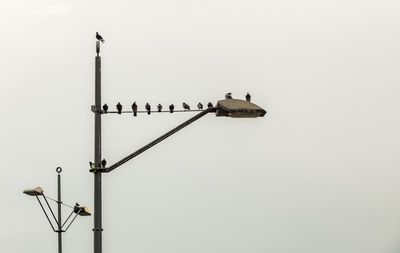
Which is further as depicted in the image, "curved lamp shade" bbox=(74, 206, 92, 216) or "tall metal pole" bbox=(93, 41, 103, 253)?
"curved lamp shade" bbox=(74, 206, 92, 216)

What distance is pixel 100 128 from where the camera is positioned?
945 cm

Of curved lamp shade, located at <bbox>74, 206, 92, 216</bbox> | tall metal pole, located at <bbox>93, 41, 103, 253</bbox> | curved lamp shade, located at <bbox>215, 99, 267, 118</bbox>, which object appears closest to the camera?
tall metal pole, located at <bbox>93, 41, 103, 253</bbox>

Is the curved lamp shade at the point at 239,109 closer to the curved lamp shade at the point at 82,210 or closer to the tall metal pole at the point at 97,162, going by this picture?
the tall metal pole at the point at 97,162

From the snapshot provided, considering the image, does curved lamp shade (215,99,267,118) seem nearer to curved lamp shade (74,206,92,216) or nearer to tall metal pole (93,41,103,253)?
tall metal pole (93,41,103,253)

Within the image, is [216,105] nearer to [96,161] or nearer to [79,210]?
[96,161]

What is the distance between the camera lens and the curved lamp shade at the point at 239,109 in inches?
400

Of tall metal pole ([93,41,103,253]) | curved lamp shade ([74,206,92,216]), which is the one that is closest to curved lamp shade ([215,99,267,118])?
tall metal pole ([93,41,103,253])

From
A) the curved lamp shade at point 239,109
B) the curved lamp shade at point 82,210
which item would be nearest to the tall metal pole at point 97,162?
the curved lamp shade at point 239,109

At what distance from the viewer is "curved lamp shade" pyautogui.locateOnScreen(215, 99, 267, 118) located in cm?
1016

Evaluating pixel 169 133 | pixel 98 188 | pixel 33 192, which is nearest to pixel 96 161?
pixel 98 188

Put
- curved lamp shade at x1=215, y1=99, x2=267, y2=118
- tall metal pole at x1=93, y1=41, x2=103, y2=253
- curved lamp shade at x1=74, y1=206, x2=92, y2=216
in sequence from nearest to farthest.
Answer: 1. tall metal pole at x1=93, y1=41, x2=103, y2=253
2. curved lamp shade at x1=215, y1=99, x2=267, y2=118
3. curved lamp shade at x1=74, y1=206, x2=92, y2=216

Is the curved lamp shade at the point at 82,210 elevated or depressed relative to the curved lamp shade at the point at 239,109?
depressed

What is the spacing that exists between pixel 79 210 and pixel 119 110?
7641 mm

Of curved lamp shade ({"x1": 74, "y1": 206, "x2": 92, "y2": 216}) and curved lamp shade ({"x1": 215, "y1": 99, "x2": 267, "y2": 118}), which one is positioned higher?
curved lamp shade ({"x1": 215, "y1": 99, "x2": 267, "y2": 118})
